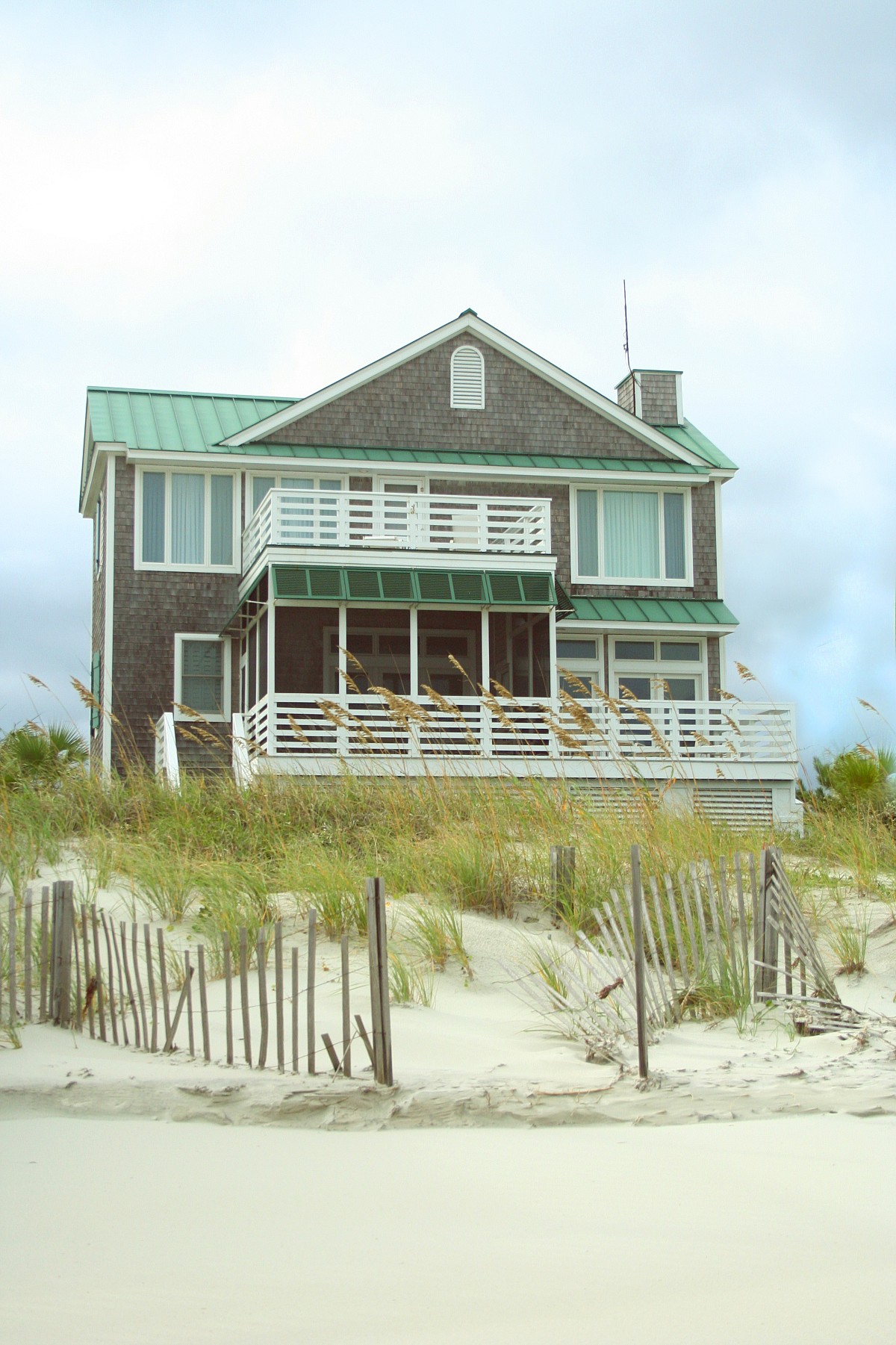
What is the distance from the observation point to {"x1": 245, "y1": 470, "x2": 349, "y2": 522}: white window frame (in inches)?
925

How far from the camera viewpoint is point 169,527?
23250mm

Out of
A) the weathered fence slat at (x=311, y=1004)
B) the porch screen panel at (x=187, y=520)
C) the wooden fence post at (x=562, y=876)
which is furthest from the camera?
the porch screen panel at (x=187, y=520)

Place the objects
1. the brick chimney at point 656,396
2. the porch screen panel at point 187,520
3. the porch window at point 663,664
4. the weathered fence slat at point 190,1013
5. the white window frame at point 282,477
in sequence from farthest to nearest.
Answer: the brick chimney at point 656,396, the porch window at point 663,664, the white window frame at point 282,477, the porch screen panel at point 187,520, the weathered fence slat at point 190,1013

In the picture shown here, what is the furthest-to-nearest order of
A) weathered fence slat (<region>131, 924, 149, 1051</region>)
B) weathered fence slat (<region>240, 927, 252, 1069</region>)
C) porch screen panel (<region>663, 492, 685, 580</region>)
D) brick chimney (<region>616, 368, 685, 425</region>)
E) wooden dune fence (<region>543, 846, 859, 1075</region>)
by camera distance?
brick chimney (<region>616, 368, 685, 425</region>), porch screen panel (<region>663, 492, 685, 580</region>), wooden dune fence (<region>543, 846, 859, 1075</region>), weathered fence slat (<region>131, 924, 149, 1051</region>), weathered fence slat (<region>240, 927, 252, 1069</region>)

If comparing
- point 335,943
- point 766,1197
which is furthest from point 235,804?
point 766,1197

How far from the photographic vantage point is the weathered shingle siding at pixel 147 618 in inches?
890

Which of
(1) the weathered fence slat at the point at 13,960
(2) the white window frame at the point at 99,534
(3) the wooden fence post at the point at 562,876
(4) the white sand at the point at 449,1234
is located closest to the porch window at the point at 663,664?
(2) the white window frame at the point at 99,534

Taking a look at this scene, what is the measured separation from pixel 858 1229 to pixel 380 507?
723 inches

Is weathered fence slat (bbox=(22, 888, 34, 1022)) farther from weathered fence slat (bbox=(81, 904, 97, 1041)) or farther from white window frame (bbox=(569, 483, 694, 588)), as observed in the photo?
white window frame (bbox=(569, 483, 694, 588))

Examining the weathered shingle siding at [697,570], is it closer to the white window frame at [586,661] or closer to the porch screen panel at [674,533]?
the porch screen panel at [674,533]

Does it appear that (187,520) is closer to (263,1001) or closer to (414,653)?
(414,653)

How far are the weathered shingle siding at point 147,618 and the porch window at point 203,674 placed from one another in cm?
14

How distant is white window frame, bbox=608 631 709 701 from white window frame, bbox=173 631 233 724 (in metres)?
7.30

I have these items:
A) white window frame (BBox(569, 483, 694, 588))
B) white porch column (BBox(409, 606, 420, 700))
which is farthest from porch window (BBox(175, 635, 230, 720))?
white window frame (BBox(569, 483, 694, 588))
